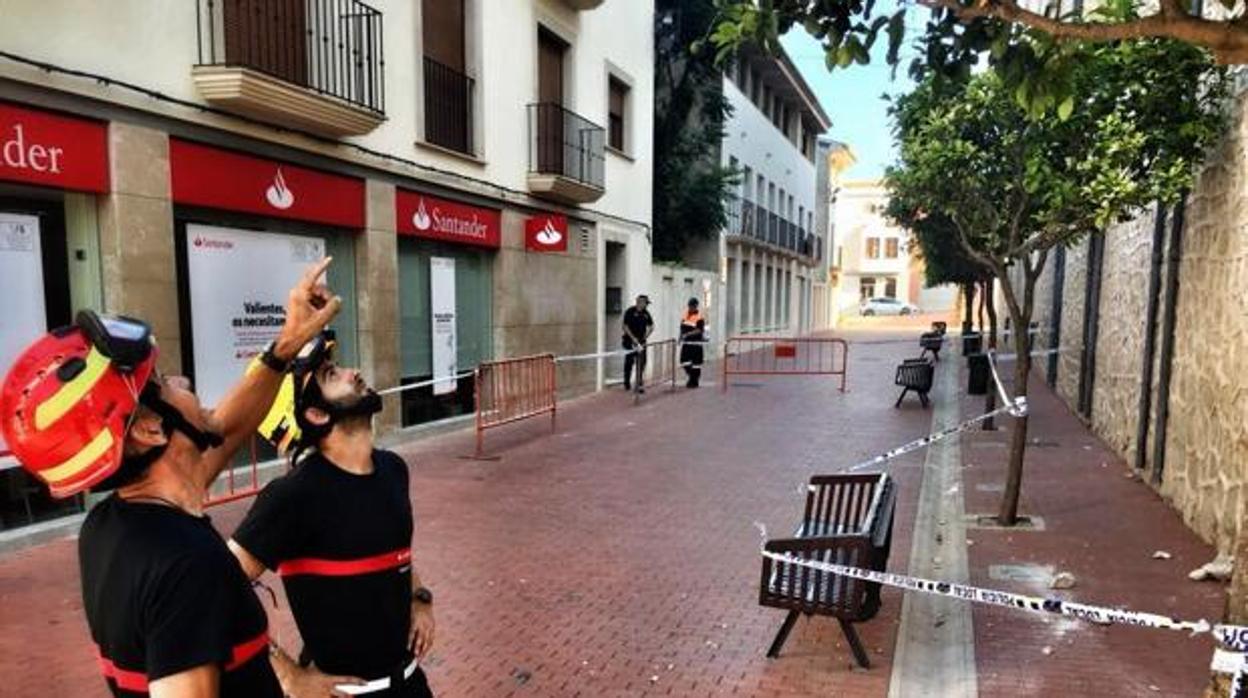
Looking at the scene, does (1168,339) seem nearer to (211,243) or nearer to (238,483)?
(238,483)

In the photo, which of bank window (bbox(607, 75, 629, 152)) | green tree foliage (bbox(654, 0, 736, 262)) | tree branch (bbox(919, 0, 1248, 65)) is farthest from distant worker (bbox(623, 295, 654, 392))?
tree branch (bbox(919, 0, 1248, 65))

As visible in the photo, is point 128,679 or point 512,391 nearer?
point 128,679

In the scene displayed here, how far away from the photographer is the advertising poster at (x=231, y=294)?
780 cm

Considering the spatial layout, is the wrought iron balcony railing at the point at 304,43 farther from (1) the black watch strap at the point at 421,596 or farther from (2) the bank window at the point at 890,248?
(2) the bank window at the point at 890,248

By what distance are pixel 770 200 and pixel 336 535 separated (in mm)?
31035

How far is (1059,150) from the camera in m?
6.56

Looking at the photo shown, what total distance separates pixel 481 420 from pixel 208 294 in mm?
3254

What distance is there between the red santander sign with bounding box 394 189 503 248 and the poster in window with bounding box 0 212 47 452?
439 centimetres

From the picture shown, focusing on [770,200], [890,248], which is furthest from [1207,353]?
[890,248]

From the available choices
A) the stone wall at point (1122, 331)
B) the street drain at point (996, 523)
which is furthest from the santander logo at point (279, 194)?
the stone wall at point (1122, 331)

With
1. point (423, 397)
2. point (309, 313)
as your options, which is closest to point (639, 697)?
point (309, 313)

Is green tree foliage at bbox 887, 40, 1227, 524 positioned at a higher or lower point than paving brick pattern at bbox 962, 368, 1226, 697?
higher

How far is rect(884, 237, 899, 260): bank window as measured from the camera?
6994cm

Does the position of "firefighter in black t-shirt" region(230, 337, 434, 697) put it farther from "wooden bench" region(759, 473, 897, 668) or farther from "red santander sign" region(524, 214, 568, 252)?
"red santander sign" region(524, 214, 568, 252)
